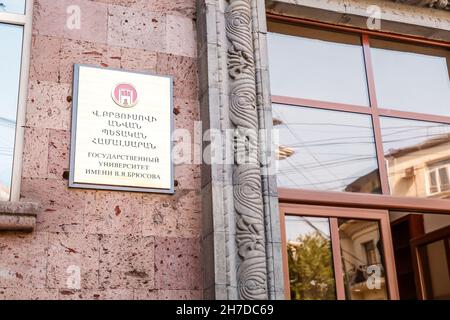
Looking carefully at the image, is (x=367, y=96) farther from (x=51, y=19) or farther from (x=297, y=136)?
(x=51, y=19)

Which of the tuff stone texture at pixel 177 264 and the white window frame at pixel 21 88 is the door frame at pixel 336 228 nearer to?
the tuff stone texture at pixel 177 264

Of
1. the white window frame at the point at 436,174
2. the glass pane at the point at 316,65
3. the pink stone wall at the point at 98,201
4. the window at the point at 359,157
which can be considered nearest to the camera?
the pink stone wall at the point at 98,201

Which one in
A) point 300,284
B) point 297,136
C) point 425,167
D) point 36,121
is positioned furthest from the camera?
point 425,167

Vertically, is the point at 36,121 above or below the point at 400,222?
above

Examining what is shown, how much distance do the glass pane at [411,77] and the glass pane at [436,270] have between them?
136 centimetres

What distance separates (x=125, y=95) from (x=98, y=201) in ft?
2.90

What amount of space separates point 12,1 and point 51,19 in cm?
37

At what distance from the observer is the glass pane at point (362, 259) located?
19.9 ft

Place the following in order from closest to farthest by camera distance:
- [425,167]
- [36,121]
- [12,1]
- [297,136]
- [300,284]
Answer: [36,121], [12,1], [300,284], [297,136], [425,167]

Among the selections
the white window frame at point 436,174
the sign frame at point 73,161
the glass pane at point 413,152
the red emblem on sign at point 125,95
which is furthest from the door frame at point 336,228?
the red emblem on sign at point 125,95

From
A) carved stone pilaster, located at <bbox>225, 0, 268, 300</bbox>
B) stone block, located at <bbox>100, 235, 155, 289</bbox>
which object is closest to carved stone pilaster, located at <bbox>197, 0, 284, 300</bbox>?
carved stone pilaster, located at <bbox>225, 0, 268, 300</bbox>

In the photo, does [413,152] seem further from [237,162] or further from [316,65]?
[237,162]

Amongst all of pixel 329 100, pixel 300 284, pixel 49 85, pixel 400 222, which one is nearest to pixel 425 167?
pixel 400 222

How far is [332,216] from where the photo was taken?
241 inches
